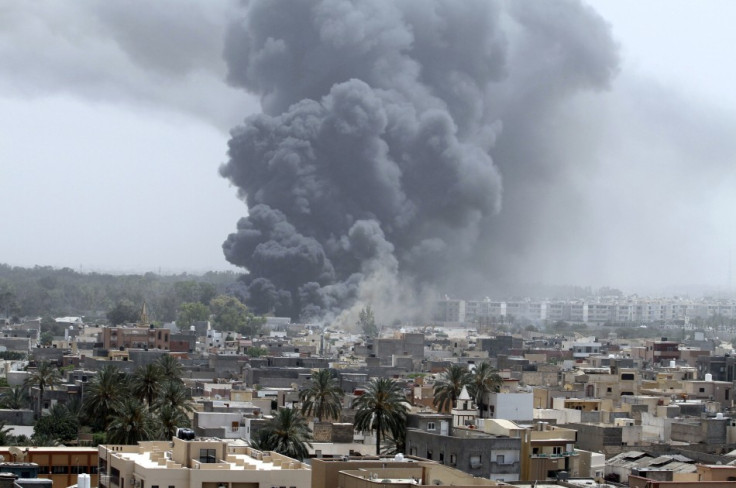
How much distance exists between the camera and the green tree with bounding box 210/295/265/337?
4520 inches

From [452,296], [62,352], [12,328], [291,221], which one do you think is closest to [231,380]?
[62,352]

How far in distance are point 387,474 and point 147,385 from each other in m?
24.0

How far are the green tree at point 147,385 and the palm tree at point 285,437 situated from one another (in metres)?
10.7

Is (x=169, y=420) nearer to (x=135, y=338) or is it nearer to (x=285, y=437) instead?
(x=285, y=437)

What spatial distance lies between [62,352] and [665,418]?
35831mm

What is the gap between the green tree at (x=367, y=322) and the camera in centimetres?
12081

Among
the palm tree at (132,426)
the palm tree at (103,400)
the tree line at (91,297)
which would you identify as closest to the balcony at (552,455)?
the palm tree at (132,426)

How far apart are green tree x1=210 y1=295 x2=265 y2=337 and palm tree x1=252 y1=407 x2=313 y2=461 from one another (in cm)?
7041

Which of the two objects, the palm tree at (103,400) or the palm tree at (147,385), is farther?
the palm tree at (147,385)

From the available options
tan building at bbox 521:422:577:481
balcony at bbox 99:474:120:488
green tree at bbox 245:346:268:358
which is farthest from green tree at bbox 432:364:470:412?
green tree at bbox 245:346:268:358

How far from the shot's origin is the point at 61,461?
122 ft

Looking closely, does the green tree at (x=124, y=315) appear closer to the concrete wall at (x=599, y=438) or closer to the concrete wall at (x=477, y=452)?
the concrete wall at (x=599, y=438)

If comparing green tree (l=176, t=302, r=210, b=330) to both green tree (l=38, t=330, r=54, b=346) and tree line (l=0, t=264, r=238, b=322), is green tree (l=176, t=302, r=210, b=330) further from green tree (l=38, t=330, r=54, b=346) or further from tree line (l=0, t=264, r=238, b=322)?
green tree (l=38, t=330, r=54, b=346)

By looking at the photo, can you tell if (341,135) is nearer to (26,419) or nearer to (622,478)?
(26,419)
